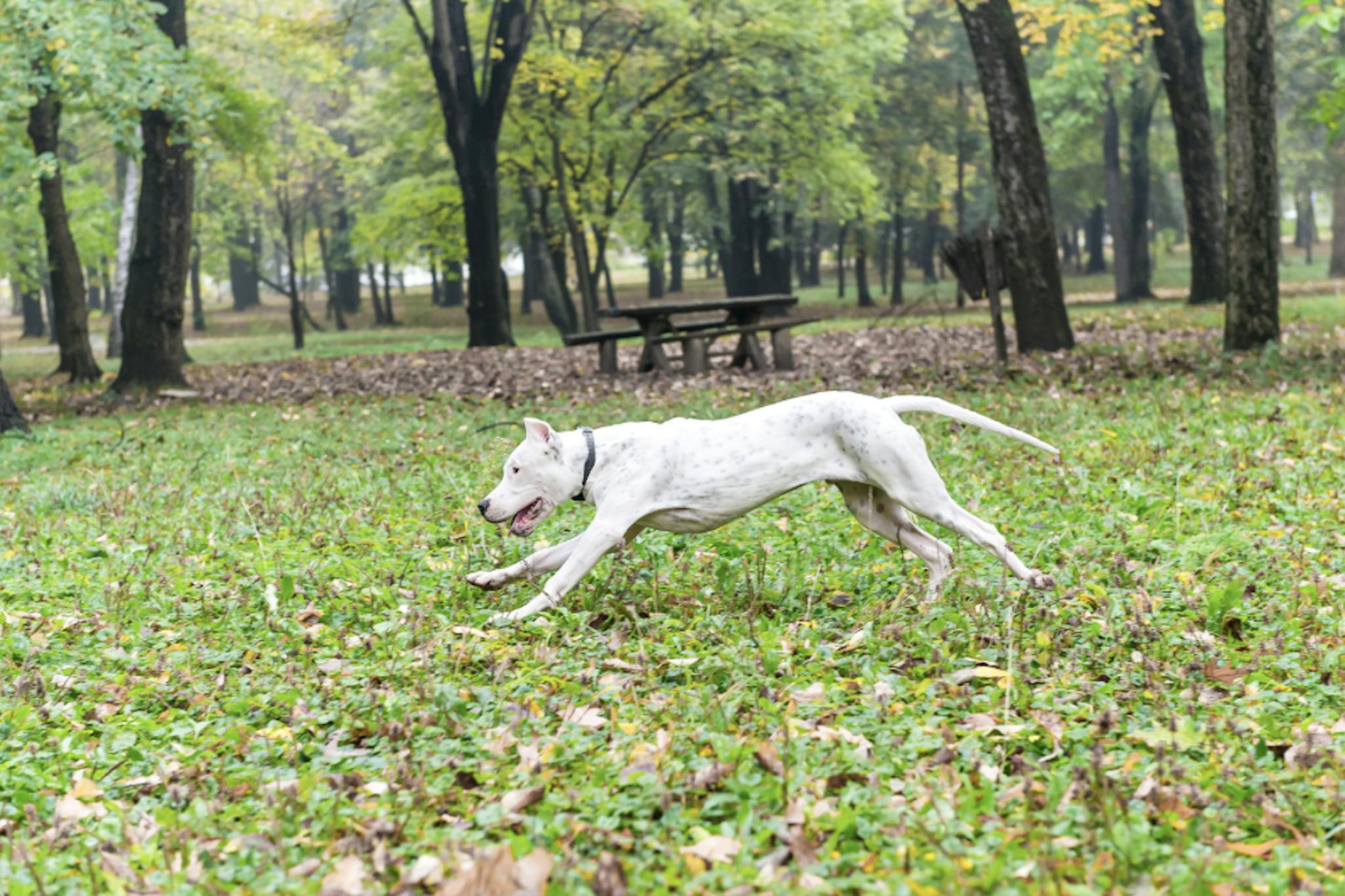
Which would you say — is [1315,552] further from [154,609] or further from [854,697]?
[154,609]

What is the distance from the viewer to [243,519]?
748cm

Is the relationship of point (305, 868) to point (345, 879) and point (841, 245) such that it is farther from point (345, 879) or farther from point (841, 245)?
point (841, 245)

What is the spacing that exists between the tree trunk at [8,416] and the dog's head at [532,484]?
938 cm

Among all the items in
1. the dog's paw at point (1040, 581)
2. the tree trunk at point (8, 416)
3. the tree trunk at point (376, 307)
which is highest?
the tree trunk at point (376, 307)

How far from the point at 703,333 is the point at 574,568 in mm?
11494

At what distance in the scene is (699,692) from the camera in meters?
4.25

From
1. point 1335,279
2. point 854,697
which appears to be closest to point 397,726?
point 854,697

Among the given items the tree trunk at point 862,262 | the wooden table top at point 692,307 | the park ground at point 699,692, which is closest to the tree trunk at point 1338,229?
the tree trunk at point 862,262

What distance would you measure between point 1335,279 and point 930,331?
66.7 ft

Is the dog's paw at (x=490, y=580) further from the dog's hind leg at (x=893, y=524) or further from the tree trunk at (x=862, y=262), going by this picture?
the tree trunk at (x=862, y=262)

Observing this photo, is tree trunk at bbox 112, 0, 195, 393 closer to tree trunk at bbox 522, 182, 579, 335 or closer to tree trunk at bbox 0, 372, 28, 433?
tree trunk at bbox 0, 372, 28, 433

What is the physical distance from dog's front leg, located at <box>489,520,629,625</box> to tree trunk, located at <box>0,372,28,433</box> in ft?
31.1

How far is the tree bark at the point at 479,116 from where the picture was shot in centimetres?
2277

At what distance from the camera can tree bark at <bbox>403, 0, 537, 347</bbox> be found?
2277 cm
